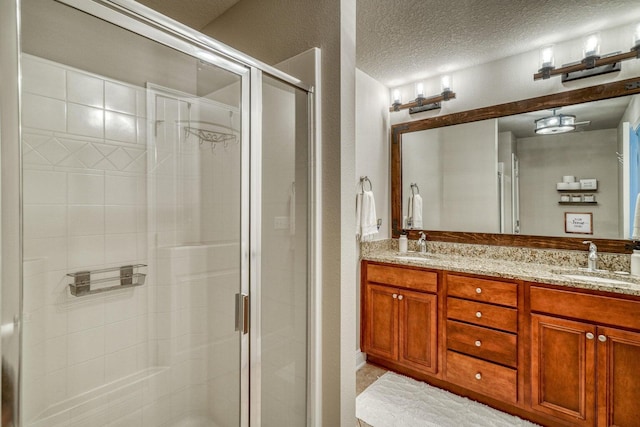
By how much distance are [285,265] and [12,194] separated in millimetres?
973

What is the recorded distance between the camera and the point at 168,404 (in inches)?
57.7

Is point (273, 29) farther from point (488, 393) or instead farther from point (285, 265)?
point (488, 393)

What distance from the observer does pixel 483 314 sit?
2059 mm

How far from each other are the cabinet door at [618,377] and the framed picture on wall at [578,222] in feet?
2.57

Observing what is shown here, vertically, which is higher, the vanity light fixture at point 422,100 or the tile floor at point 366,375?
the vanity light fixture at point 422,100

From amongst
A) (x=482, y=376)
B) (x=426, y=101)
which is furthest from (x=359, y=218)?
(x=482, y=376)

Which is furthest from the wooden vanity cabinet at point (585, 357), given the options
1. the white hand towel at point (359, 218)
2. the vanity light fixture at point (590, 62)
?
the vanity light fixture at point (590, 62)

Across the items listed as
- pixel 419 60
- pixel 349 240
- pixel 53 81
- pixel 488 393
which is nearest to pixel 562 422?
pixel 488 393

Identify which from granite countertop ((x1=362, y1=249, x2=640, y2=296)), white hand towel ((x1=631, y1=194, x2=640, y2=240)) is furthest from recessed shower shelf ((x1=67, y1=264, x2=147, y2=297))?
white hand towel ((x1=631, y1=194, x2=640, y2=240))

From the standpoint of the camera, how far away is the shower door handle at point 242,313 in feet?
4.31

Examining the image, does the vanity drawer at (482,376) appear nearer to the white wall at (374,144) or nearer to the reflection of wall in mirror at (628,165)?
the white wall at (374,144)

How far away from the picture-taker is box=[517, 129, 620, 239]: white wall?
6.86ft

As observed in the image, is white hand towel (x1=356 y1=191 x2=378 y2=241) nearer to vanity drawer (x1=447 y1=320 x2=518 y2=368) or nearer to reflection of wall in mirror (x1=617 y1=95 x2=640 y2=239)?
vanity drawer (x1=447 y1=320 x2=518 y2=368)

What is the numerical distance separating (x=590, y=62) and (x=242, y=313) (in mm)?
2658
